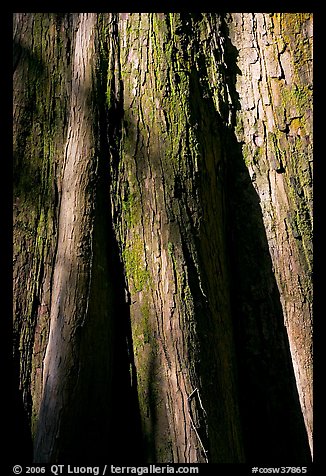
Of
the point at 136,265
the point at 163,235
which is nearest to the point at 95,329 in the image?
the point at 136,265

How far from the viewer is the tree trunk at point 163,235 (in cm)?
182

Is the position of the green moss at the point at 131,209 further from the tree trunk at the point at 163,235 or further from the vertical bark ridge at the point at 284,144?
the vertical bark ridge at the point at 284,144

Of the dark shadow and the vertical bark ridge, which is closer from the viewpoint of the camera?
the dark shadow

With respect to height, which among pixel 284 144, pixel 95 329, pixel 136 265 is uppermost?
pixel 284 144

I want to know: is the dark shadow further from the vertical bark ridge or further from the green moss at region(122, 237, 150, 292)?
the vertical bark ridge

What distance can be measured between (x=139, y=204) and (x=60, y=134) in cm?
46

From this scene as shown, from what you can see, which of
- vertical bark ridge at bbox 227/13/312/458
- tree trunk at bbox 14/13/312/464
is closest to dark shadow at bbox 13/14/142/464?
tree trunk at bbox 14/13/312/464

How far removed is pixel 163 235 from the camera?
1848 millimetres

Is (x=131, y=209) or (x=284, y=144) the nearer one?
(x=131, y=209)

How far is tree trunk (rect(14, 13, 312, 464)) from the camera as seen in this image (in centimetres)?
182

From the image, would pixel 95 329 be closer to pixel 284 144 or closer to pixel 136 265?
pixel 136 265
